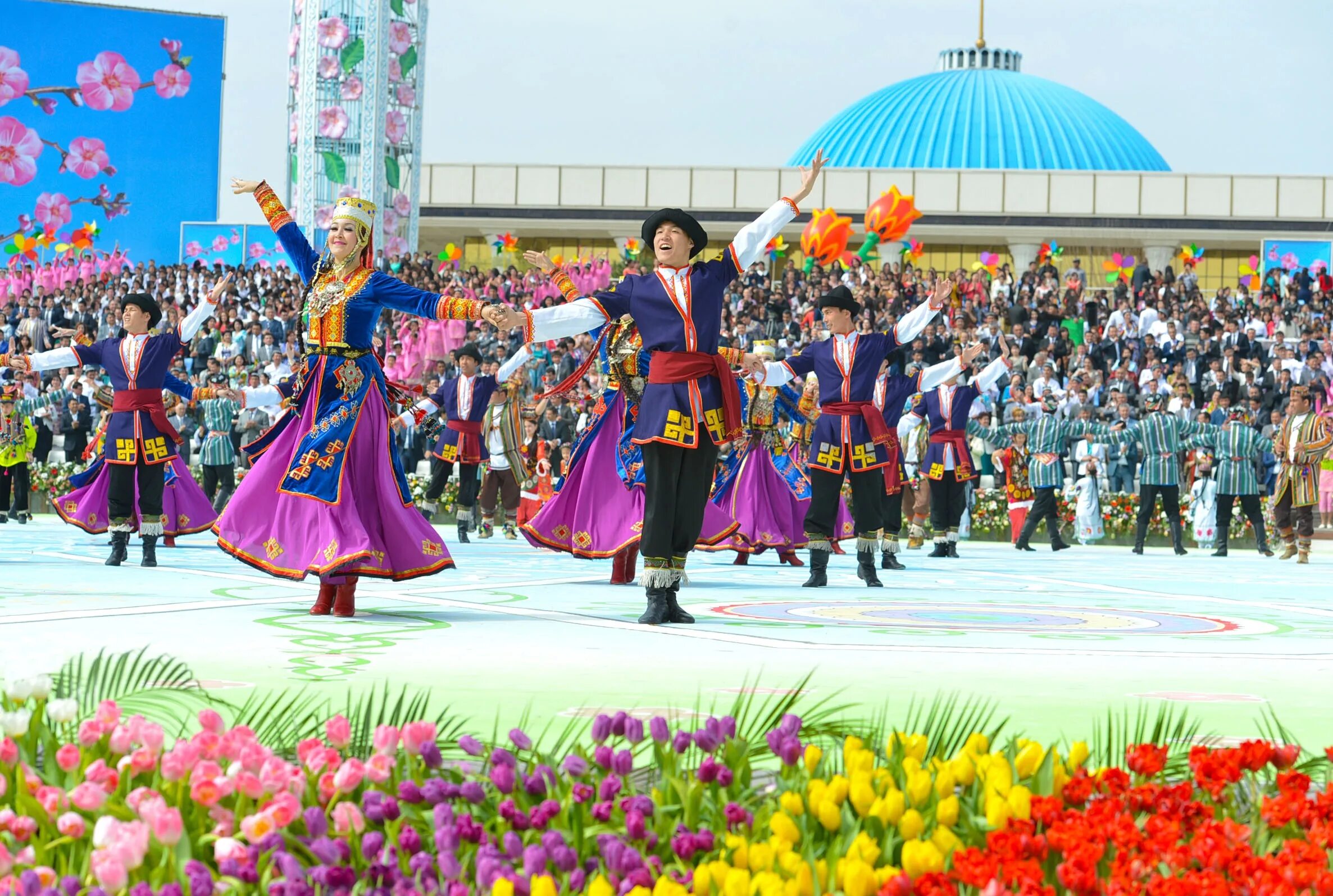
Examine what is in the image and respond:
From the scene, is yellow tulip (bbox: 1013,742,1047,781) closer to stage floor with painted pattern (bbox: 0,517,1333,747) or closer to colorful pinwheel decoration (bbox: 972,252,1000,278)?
stage floor with painted pattern (bbox: 0,517,1333,747)

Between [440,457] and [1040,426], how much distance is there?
20.7 feet

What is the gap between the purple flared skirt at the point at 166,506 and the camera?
34.7ft

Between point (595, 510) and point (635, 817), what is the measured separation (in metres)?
6.29

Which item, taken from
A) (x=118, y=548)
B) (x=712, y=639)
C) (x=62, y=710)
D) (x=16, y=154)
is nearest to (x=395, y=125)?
(x=16, y=154)

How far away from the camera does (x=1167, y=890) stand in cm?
229

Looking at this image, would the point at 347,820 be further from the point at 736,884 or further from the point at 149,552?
the point at 149,552

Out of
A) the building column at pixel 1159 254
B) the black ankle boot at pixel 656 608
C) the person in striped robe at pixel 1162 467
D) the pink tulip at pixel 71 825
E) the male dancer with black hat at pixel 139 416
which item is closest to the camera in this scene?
the pink tulip at pixel 71 825

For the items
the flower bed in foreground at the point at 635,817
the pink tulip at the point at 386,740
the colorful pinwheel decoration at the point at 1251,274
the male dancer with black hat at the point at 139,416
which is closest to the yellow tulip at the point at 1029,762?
the flower bed in foreground at the point at 635,817

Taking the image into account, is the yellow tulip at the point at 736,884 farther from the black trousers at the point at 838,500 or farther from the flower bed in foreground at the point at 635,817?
the black trousers at the point at 838,500

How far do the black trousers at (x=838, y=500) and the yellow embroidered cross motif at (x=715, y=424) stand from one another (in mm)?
2771

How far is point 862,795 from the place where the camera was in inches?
103

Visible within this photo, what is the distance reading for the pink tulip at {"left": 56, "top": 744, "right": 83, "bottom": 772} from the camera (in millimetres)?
2811

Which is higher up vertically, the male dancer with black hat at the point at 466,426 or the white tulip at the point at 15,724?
the male dancer with black hat at the point at 466,426

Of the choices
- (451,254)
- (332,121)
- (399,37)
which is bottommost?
(451,254)
